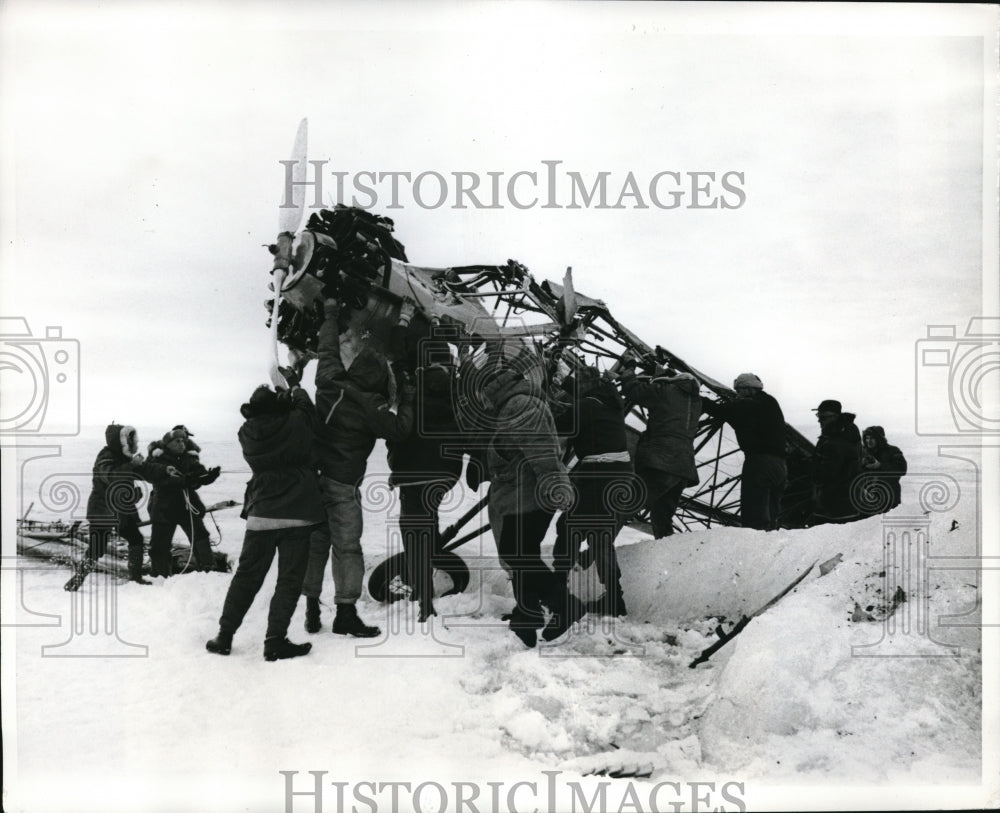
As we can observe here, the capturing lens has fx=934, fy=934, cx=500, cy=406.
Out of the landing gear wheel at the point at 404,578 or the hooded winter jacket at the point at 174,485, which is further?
the hooded winter jacket at the point at 174,485

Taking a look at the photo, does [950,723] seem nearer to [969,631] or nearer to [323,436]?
[969,631]

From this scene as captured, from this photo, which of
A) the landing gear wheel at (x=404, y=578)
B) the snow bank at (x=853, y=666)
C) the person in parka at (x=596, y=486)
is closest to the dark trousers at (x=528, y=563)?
the person in parka at (x=596, y=486)

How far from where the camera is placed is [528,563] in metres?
5.76

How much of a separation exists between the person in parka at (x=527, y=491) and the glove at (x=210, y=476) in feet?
6.56

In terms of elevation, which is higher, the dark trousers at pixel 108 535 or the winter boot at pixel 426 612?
the dark trousers at pixel 108 535

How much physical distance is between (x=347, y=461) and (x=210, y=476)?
4.64 feet

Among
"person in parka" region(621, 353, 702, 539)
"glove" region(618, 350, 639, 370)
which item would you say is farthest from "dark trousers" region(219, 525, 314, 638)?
"glove" region(618, 350, 639, 370)

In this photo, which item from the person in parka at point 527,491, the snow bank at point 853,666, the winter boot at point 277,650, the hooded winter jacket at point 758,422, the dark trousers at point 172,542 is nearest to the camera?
the snow bank at point 853,666

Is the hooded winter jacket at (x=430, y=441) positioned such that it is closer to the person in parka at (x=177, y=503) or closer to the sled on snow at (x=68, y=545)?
the person in parka at (x=177, y=503)

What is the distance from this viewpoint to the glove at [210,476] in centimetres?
645

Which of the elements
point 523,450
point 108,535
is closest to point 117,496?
point 108,535

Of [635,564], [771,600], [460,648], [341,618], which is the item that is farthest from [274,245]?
[771,600]

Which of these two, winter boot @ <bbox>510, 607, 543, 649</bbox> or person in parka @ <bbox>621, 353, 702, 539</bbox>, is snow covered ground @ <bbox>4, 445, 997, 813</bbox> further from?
person in parka @ <bbox>621, 353, 702, 539</bbox>

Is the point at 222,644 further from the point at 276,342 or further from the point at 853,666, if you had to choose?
the point at 853,666
